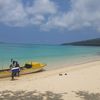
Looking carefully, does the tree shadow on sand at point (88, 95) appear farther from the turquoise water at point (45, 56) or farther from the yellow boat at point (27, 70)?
the turquoise water at point (45, 56)

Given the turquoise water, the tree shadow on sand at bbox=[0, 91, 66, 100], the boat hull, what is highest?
the tree shadow on sand at bbox=[0, 91, 66, 100]

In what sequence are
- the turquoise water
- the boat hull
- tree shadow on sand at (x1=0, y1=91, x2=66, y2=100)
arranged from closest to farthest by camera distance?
tree shadow on sand at (x1=0, y1=91, x2=66, y2=100) < the boat hull < the turquoise water

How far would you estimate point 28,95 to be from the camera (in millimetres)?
12180

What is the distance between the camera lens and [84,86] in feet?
47.6

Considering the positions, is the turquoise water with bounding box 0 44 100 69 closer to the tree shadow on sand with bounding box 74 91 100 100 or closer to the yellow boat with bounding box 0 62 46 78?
the yellow boat with bounding box 0 62 46 78

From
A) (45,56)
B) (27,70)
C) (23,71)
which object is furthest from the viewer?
(45,56)

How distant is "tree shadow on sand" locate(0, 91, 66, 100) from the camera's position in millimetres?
11617

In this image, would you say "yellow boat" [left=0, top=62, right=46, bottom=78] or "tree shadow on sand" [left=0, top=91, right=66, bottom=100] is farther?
"yellow boat" [left=0, top=62, right=46, bottom=78]

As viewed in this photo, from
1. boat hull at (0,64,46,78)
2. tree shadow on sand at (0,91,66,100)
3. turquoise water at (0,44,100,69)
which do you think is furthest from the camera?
turquoise water at (0,44,100,69)

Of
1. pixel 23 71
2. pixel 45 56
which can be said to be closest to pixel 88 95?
pixel 23 71

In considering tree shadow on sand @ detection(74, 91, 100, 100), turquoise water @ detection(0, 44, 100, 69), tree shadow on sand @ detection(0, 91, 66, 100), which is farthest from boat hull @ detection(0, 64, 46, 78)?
tree shadow on sand @ detection(74, 91, 100, 100)

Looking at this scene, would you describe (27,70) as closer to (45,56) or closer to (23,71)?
(23,71)

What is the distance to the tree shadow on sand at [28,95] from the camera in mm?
11617

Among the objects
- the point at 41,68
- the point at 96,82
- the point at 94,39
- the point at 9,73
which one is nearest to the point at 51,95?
the point at 96,82
